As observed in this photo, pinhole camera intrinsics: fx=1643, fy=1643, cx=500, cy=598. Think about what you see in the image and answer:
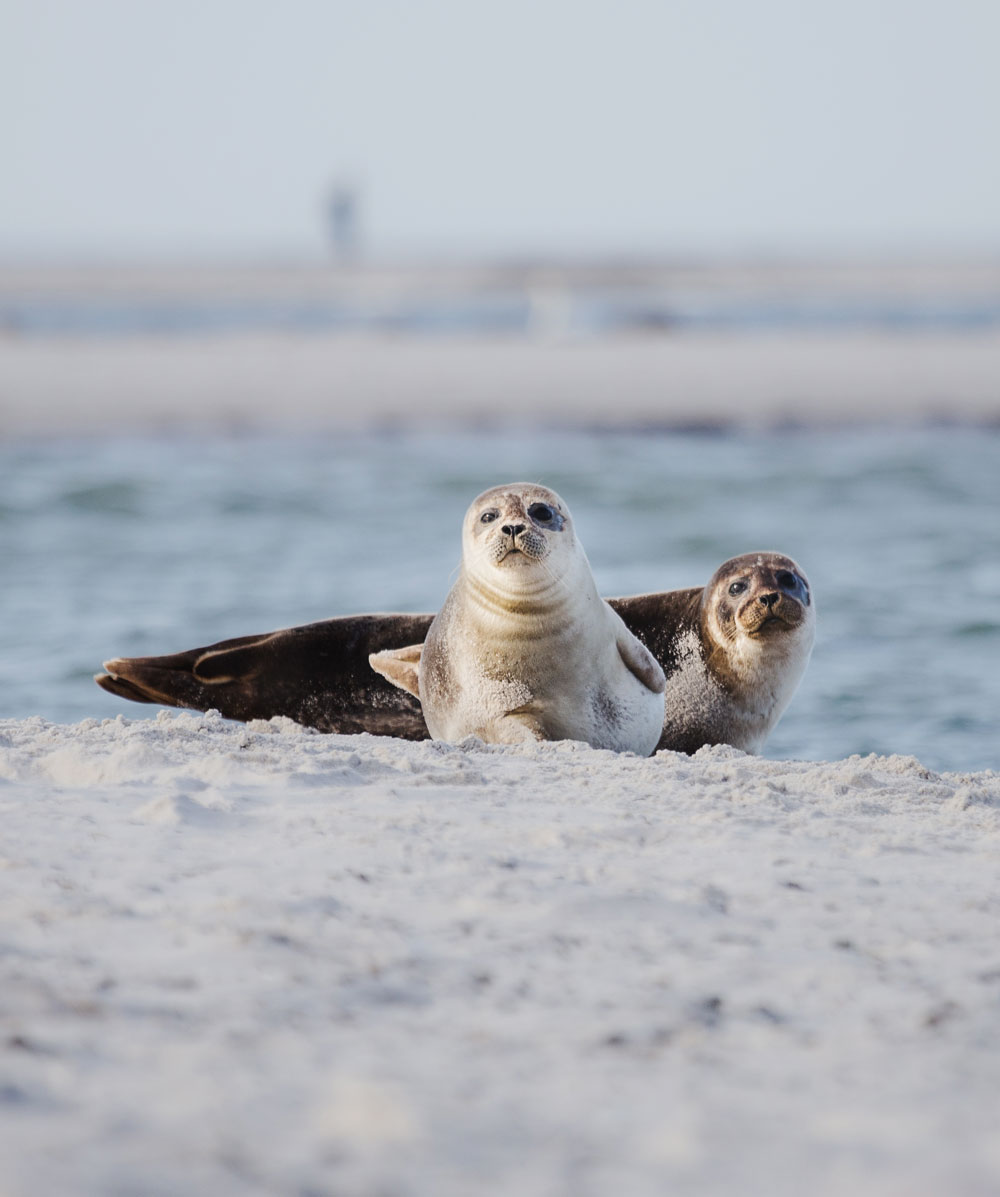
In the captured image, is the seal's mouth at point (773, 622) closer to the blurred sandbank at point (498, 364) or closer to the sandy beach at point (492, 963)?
the sandy beach at point (492, 963)

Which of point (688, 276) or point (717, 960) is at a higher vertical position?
point (688, 276)

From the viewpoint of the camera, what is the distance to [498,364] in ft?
63.8

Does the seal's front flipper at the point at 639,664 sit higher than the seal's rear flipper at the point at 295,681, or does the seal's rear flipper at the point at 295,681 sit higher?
the seal's rear flipper at the point at 295,681

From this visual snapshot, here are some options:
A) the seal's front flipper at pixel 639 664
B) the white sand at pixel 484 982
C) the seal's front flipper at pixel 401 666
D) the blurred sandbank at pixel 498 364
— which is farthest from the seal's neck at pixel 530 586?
the blurred sandbank at pixel 498 364

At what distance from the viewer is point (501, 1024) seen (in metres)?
2.41

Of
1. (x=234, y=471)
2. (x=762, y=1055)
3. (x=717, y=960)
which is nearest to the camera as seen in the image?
(x=762, y=1055)

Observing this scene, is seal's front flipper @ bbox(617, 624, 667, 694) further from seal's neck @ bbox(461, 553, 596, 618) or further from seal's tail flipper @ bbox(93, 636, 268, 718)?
seal's tail flipper @ bbox(93, 636, 268, 718)

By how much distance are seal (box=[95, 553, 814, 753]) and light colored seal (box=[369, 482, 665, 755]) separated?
0.52 metres

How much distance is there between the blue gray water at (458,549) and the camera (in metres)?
6.41

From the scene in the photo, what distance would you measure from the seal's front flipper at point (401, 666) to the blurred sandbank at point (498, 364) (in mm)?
10433

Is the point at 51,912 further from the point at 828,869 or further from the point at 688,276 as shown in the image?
the point at 688,276

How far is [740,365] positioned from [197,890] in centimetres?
1662

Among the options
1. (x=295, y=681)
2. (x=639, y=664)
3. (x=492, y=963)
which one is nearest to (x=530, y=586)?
(x=639, y=664)

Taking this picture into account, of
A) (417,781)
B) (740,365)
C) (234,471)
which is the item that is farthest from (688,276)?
(417,781)
